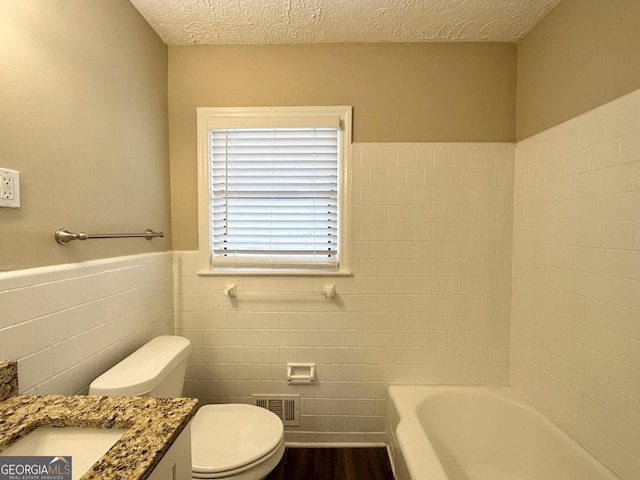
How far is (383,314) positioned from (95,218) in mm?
1504

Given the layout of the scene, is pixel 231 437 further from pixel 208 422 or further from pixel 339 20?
pixel 339 20

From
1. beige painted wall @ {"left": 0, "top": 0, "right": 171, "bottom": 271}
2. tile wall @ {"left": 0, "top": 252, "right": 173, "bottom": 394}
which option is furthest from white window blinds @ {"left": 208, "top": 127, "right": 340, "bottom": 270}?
tile wall @ {"left": 0, "top": 252, "right": 173, "bottom": 394}

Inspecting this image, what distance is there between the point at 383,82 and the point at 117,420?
6.23 feet

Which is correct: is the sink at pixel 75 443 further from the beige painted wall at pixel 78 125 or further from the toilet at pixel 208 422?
the beige painted wall at pixel 78 125

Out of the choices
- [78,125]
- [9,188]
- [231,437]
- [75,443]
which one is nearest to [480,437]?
[231,437]

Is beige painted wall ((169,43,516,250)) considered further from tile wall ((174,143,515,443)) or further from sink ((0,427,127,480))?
sink ((0,427,127,480))

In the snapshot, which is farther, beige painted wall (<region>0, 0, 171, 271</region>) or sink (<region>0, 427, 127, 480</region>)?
beige painted wall (<region>0, 0, 171, 271</region>)

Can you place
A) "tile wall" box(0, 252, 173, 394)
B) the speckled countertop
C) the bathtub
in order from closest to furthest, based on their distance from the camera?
the speckled countertop
"tile wall" box(0, 252, 173, 394)
the bathtub

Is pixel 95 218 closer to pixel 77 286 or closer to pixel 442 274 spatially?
pixel 77 286

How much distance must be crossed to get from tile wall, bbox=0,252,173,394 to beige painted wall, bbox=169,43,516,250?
1127mm

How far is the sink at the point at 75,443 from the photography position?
0.75 metres

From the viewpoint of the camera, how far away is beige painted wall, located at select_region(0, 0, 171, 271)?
89 centimetres

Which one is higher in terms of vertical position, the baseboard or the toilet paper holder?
the toilet paper holder

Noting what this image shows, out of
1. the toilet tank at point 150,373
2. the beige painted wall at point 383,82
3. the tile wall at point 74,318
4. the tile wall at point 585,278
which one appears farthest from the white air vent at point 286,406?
the beige painted wall at point 383,82
